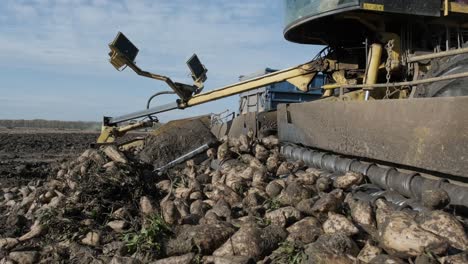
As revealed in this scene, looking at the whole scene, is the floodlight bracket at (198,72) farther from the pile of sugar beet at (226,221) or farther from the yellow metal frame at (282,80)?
the pile of sugar beet at (226,221)

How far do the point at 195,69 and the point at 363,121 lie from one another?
239 inches

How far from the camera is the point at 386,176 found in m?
4.29

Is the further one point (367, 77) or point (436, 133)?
→ point (367, 77)

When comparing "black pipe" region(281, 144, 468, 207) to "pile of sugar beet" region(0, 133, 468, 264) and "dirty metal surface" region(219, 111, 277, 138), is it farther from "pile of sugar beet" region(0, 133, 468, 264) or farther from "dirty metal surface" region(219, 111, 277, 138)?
"dirty metal surface" region(219, 111, 277, 138)

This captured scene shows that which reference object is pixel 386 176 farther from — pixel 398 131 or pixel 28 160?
pixel 28 160

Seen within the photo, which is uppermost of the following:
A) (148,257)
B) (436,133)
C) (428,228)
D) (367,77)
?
(367,77)

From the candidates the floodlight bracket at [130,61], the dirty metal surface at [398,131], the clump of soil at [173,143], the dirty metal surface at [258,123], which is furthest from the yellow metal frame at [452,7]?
the floodlight bracket at [130,61]

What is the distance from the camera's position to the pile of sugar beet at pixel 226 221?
10.0 feet

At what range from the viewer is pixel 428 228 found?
305 cm

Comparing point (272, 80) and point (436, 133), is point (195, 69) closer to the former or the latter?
point (272, 80)

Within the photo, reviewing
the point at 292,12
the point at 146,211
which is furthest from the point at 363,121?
the point at 292,12

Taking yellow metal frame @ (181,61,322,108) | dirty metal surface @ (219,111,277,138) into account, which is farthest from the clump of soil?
yellow metal frame @ (181,61,322,108)

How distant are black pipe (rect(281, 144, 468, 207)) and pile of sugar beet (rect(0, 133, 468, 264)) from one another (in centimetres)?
12

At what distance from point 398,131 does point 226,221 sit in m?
1.47
